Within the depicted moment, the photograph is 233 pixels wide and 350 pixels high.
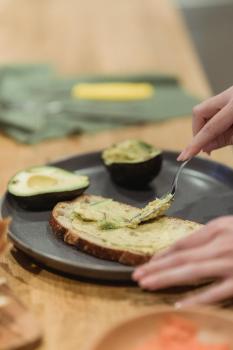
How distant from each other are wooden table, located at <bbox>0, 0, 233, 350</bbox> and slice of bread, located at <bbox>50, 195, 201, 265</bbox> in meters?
0.06

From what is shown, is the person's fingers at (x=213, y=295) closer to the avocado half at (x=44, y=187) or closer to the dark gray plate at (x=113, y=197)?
the dark gray plate at (x=113, y=197)

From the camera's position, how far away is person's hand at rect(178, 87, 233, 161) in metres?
1.49

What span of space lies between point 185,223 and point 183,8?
4578 mm

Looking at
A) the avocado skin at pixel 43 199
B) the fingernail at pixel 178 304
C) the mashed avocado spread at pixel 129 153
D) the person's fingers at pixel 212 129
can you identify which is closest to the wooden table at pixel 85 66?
the fingernail at pixel 178 304

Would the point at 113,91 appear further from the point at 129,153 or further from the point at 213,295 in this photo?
the point at 213,295

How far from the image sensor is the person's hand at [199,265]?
1175 mm

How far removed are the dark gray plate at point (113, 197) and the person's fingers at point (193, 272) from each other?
7 cm

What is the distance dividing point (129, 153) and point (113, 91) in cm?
72

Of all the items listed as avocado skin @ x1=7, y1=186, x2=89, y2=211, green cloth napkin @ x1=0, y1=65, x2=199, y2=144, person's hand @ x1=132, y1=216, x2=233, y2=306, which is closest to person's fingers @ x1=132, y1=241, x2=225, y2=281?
person's hand @ x1=132, y1=216, x2=233, y2=306

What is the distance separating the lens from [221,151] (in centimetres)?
191

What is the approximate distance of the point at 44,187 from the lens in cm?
153

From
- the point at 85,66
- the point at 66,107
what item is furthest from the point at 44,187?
the point at 85,66

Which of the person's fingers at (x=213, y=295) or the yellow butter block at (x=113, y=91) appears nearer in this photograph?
the person's fingers at (x=213, y=295)

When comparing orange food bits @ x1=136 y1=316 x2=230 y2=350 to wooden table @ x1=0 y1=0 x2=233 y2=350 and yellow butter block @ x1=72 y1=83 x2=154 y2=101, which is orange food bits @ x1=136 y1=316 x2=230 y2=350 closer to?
wooden table @ x1=0 y1=0 x2=233 y2=350
